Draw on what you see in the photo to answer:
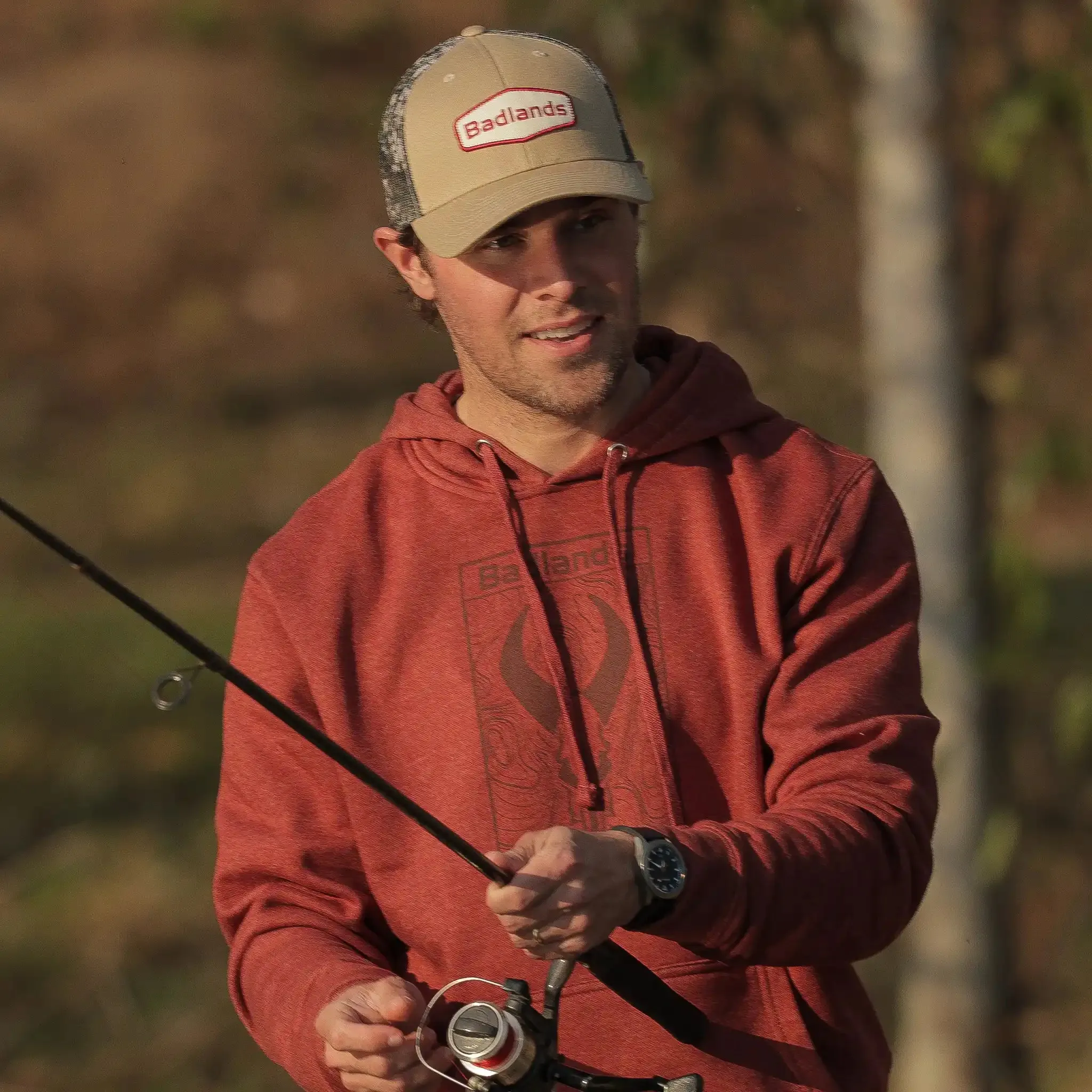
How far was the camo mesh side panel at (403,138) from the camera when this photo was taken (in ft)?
7.59

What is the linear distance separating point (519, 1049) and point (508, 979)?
0.12 meters

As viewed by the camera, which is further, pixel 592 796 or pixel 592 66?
pixel 592 66

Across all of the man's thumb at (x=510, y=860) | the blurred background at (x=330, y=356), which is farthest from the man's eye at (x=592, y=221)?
the blurred background at (x=330, y=356)

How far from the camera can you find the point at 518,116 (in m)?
2.22

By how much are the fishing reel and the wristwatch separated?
0.34 ft

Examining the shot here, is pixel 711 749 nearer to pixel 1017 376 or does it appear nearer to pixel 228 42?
pixel 1017 376

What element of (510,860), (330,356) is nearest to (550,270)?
(510,860)

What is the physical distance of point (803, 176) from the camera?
5.84m

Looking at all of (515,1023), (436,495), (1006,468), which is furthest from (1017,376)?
(515,1023)

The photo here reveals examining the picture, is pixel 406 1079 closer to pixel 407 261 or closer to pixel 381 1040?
pixel 381 1040

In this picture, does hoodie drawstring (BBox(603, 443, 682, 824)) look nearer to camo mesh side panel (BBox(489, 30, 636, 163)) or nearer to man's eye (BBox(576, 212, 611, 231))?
man's eye (BBox(576, 212, 611, 231))

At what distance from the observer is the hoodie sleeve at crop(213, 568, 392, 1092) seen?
2.15 meters

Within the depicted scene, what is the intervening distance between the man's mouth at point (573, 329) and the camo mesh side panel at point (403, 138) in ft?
0.73

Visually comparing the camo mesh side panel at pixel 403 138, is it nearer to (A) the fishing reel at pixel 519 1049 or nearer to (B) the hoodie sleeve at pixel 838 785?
(B) the hoodie sleeve at pixel 838 785
